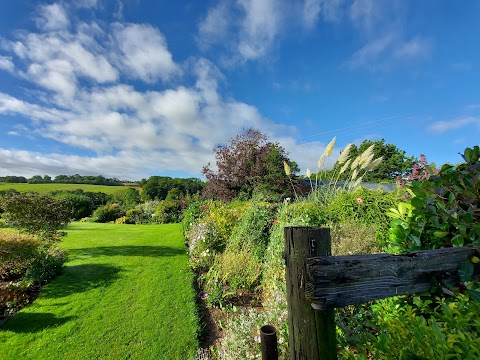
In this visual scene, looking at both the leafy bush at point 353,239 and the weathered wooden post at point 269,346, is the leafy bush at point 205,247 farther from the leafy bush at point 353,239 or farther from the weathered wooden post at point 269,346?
the weathered wooden post at point 269,346

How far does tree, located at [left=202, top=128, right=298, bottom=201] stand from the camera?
46.6 ft

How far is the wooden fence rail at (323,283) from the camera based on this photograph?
112cm

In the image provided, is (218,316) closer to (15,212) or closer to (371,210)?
(371,210)

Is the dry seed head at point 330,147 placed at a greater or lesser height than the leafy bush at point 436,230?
greater

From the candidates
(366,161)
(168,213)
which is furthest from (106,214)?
(366,161)

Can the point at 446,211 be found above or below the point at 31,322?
above

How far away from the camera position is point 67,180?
51844mm

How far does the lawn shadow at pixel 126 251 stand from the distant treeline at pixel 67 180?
4958 cm

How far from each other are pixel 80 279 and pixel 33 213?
113 inches

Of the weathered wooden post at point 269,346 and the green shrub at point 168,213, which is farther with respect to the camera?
the green shrub at point 168,213

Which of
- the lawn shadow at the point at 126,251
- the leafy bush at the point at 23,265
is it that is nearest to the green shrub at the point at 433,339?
the leafy bush at the point at 23,265

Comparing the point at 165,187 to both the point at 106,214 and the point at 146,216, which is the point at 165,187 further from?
the point at 106,214

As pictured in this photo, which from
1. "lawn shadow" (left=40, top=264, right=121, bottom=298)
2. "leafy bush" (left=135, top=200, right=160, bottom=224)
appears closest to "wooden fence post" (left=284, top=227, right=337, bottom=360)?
"lawn shadow" (left=40, top=264, right=121, bottom=298)

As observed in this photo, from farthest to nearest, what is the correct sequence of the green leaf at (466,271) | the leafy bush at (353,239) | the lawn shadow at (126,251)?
1. the lawn shadow at (126,251)
2. the leafy bush at (353,239)
3. the green leaf at (466,271)
